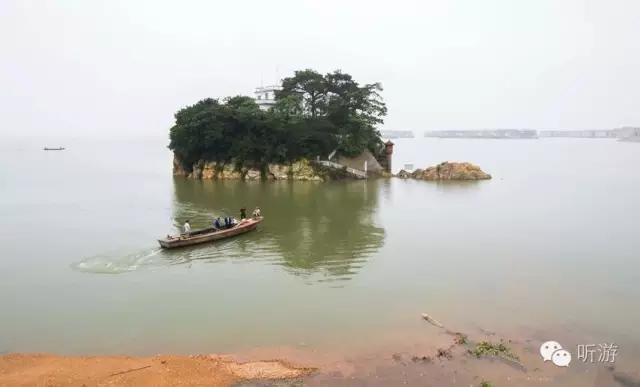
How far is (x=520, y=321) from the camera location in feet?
52.0

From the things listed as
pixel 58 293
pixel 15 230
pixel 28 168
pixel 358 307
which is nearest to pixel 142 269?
pixel 58 293

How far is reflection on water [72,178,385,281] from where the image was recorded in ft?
72.7

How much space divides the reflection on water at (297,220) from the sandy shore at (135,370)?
26.6ft

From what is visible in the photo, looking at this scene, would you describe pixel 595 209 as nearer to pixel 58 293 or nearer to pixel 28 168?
pixel 58 293

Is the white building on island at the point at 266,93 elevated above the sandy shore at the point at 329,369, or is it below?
above

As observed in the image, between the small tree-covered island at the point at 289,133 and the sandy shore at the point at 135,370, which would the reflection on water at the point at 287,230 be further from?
the sandy shore at the point at 135,370

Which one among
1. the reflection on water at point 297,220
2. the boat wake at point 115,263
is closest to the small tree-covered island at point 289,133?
the reflection on water at point 297,220

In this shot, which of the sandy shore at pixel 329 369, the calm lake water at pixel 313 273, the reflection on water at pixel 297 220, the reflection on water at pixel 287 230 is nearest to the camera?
the sandy shore at pixel 329 369

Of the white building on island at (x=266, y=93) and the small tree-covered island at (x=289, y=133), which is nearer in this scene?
the small tree-covered island at (x=289, y=133)

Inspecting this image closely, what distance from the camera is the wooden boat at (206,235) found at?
23.6 m

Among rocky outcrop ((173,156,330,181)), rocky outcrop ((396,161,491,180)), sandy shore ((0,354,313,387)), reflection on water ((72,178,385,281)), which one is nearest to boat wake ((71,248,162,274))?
reflection on water ((72,178,385,281))

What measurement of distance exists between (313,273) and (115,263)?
880cm

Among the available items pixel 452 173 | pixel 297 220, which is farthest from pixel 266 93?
pixel 297 220

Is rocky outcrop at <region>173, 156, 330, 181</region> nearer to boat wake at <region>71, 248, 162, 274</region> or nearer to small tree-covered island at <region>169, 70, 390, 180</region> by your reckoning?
small tree-covered island at <region>169, 70, 390, 180</region>
